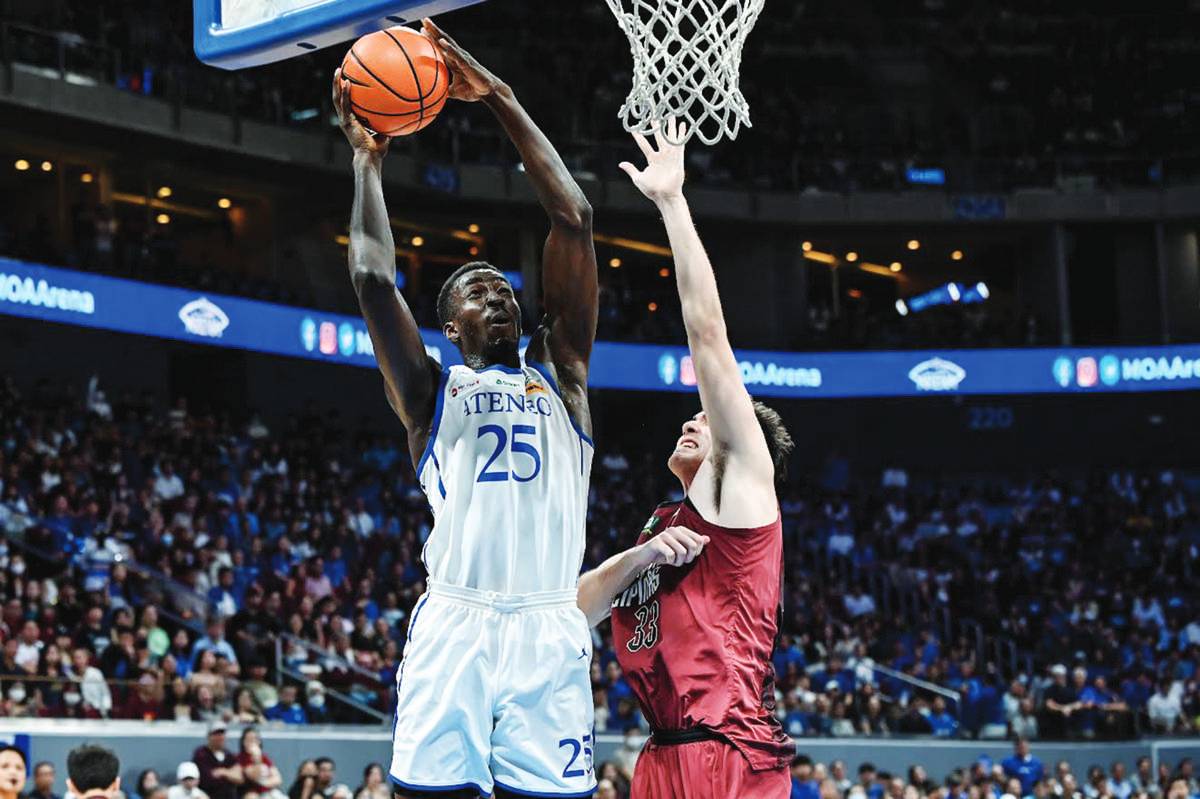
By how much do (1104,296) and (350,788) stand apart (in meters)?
19.3

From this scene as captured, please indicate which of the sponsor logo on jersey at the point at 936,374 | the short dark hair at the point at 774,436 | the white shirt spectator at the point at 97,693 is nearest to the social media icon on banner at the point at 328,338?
the sponsor logo on jersey at the point at 936,374

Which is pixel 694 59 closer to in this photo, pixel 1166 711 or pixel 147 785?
pixel 147 785

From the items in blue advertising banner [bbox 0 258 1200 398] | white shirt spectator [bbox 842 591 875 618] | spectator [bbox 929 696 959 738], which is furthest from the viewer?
white shirt spectator [bbox 842 591 875 618]

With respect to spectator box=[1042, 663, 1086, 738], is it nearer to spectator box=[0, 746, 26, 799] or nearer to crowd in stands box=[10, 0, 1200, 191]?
crowd in stands box=[10, 0, 1200, 191]

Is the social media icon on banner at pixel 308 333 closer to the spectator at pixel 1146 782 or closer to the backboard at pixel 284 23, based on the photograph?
the spectator at pixel 1146 782

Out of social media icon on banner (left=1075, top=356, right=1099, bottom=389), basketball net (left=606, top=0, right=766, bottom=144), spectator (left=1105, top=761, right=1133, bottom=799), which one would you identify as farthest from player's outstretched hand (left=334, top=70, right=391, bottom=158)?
social media icon on banner (left=1075, top=356, right=1099, bottom=389)

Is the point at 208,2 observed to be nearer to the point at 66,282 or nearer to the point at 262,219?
the point at 66,282

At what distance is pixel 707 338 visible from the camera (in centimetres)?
456

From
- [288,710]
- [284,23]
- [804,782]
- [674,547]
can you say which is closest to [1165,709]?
[804,782]

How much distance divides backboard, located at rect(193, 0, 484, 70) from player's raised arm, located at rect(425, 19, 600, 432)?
13.6 inches

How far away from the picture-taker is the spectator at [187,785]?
1086 cm

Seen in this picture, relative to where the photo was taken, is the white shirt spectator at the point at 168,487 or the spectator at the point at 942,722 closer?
the white shirt spectator at the point at 168,487

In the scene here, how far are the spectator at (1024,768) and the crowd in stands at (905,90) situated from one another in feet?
39.2

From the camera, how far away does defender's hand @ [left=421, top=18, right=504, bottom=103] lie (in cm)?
457
